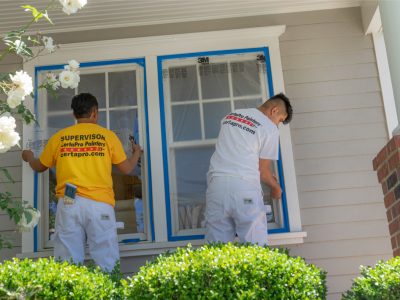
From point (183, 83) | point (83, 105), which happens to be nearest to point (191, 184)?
point (183, 83)

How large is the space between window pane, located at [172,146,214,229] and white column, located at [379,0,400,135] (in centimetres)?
181

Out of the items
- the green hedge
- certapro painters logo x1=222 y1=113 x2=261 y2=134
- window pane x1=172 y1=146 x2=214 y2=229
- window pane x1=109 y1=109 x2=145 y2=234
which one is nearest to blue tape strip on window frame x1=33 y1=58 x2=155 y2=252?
window pane x1=109 y1=109 x2=145 y2=234

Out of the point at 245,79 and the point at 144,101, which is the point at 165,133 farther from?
the point at 245,79

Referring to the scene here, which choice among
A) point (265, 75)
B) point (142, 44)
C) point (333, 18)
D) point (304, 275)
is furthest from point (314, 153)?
point (304, 275)

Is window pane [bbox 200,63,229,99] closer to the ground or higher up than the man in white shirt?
higher up

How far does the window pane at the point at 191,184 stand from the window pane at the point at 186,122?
0.13 meters

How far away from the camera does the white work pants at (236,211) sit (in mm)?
4316

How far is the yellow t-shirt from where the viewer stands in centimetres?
445

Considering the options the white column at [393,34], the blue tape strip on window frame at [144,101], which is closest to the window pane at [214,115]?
the blue tape strip on window frame at [144,101]

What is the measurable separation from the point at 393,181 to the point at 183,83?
2.30 metres

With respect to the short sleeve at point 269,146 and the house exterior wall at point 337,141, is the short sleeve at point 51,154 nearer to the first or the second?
the short sleeve at point 269,146

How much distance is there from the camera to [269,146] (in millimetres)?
4617

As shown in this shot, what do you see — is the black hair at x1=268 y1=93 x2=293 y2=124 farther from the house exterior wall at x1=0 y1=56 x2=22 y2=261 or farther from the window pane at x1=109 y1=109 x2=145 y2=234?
the house exterior wall at x1=0 y1=56 x2=22 y2=261

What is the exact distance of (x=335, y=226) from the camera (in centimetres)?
504
